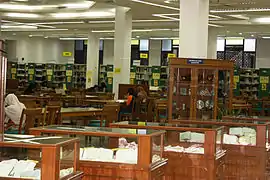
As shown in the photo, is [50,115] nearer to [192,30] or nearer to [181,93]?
[181,93]

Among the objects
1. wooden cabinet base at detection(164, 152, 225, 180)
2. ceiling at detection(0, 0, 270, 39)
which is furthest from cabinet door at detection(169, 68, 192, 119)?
ceiling at detection(0, 0, 270, 39)

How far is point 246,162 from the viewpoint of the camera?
7.60m

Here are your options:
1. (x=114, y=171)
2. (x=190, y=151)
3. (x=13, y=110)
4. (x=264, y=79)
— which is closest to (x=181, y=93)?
(x=13, y=110)

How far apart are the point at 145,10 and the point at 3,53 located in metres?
14.8

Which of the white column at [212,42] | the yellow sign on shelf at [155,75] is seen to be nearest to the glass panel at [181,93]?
the white column at [212,42]

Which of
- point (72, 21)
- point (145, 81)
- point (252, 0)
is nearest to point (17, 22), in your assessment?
point (72, 21)

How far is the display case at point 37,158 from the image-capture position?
4.04 meters

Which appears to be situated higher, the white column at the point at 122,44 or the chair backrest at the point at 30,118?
the white column at the point at 122,44

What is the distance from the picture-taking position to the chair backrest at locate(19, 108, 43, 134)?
30.3ft

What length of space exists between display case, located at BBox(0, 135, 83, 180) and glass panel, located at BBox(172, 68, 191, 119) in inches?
270

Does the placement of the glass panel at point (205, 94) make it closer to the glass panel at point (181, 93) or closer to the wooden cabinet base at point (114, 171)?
the glass panel at point (181, 93)

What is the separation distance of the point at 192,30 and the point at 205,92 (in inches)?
62.0

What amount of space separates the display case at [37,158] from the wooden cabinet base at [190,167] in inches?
81.5

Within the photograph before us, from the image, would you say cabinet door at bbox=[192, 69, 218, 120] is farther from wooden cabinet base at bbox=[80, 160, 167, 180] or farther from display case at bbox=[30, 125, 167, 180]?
wooden cabinet base at bbox=[80, 160, 167, 180]
